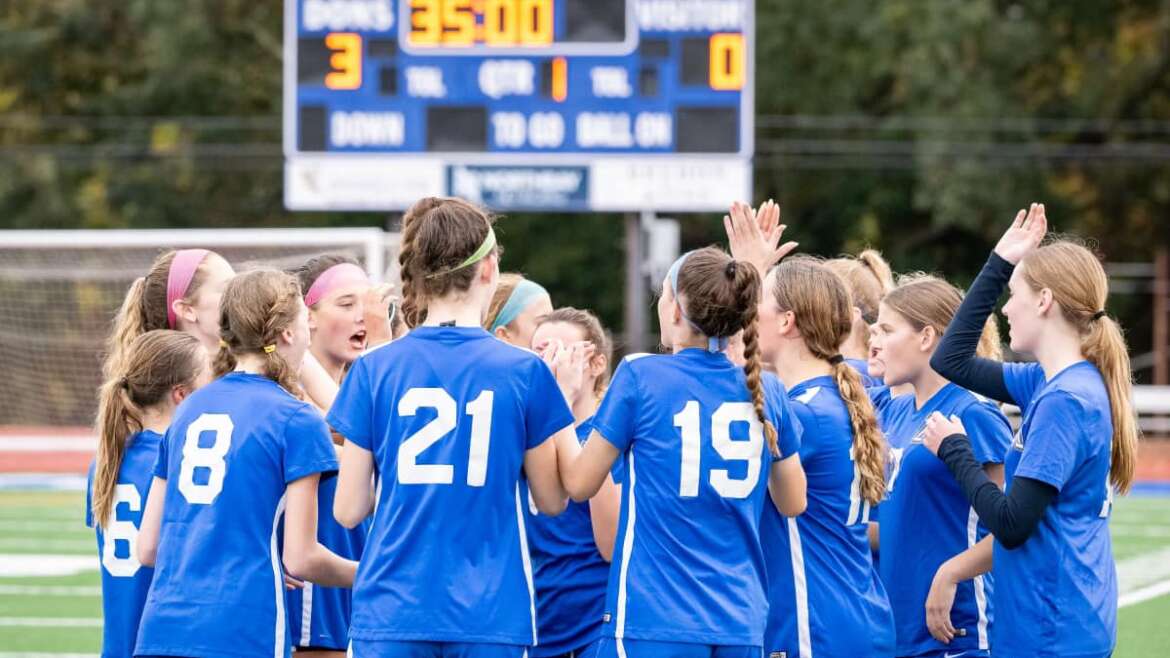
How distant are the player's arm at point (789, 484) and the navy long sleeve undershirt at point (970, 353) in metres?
0.59

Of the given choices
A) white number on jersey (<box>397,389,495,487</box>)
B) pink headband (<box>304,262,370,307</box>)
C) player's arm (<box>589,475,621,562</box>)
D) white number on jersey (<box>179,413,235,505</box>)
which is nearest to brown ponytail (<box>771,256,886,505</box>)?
player's arm (<box>589,475,621,562</box>)

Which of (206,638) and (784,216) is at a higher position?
(784,216)

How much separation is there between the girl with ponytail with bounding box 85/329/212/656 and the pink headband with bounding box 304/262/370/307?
0.51 m

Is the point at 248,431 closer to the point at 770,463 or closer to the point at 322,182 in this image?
the point at 770,463

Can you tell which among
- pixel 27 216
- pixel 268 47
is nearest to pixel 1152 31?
pixel 268 47

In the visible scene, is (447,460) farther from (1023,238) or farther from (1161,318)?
(1161,318)

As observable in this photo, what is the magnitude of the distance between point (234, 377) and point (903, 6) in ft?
62.0

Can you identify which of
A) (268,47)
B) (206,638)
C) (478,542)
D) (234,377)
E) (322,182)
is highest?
(268,47)

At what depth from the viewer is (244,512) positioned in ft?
12.1

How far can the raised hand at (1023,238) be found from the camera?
13.0ft

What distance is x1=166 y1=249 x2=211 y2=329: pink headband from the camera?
450cm

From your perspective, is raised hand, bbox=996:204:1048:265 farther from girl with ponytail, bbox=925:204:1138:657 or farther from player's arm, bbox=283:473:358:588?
player's arm, bbox=283:473:358:588

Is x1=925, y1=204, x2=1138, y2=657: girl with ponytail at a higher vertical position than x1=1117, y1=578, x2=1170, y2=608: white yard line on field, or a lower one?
higher

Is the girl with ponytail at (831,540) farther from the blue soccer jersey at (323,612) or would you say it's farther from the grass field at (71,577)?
the grass field at (71,577)
